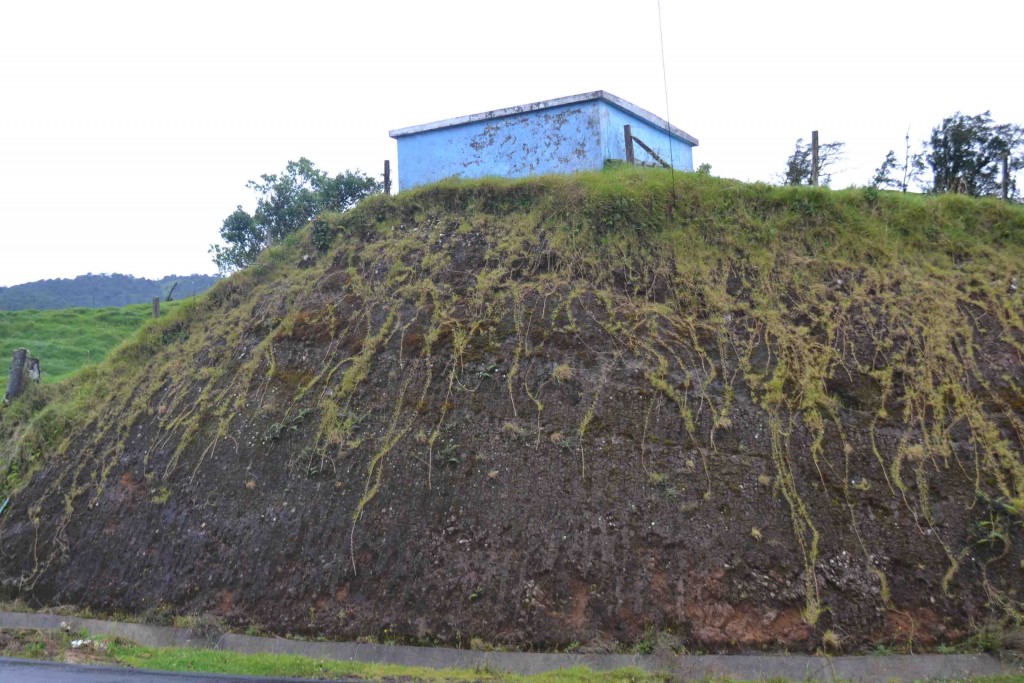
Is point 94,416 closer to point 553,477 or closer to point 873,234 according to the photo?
point 553,477

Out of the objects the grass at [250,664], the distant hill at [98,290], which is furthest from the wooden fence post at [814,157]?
the distant hill at [98,290]

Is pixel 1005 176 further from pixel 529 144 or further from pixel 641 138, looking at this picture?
pixel 529 144

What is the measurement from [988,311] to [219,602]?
1107 cm

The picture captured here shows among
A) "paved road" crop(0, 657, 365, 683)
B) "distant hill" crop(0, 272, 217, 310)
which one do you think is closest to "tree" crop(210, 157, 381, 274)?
"paved road" crop(0, 657, 365, 683)

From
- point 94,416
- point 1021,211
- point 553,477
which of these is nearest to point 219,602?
point 553,477

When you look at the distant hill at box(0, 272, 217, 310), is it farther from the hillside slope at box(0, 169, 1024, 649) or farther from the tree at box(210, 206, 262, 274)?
the hillside slope at box(0, 169, 1024, 649)

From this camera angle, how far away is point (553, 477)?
980 cm

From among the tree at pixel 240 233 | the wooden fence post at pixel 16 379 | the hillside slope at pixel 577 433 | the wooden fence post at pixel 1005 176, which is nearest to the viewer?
the hillside slope at pixel 577 433

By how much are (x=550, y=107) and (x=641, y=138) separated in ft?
7.11

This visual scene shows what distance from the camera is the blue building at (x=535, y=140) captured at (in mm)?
15500

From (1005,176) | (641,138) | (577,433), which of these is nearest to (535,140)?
(641,138)

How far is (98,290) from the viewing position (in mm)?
67062

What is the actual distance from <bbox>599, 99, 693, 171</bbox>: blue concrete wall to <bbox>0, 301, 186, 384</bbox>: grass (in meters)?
14.7

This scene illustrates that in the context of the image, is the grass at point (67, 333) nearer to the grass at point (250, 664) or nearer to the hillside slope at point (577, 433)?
the hillside slope at point (577, 433)
